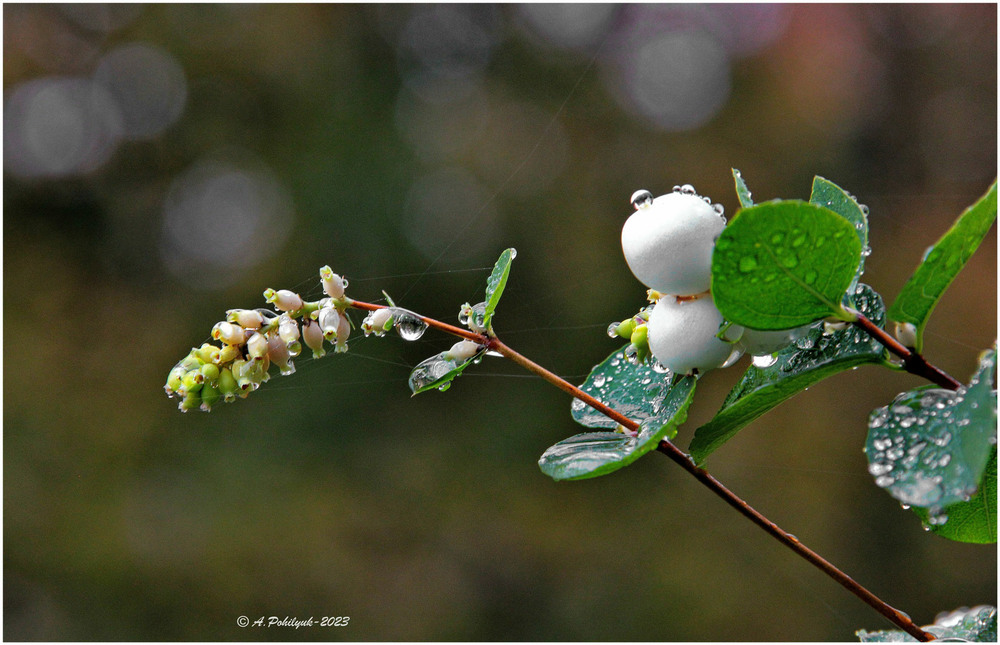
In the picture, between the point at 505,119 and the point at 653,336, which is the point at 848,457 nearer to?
→ the point at 505,119

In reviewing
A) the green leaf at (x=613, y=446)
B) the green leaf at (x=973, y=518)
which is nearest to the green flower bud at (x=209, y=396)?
the green leaf at (x=613, y=446)

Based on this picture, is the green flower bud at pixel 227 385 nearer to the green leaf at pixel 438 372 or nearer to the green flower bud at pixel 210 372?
the green flower bud at pixel 210 372

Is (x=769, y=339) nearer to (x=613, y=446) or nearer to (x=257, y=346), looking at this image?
(x=613, y=446)

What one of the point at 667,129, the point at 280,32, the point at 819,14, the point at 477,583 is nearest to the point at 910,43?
the point at 819,14

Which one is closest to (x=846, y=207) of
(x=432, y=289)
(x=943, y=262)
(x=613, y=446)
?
(x=943, y=262)

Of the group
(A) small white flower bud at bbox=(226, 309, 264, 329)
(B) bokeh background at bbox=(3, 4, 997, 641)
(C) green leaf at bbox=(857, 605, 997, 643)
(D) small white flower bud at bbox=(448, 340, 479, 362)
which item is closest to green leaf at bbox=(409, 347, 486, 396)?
(D) small white flower bud at bbox=(448, 340, 479, 362)
